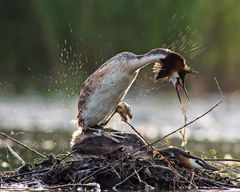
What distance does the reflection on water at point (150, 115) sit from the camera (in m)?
20.9

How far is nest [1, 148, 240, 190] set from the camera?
Result: 10.7 metres

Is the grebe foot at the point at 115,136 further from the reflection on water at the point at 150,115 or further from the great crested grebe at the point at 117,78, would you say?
the reflection on water at the point at 150,115

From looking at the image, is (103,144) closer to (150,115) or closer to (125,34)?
(150,115)

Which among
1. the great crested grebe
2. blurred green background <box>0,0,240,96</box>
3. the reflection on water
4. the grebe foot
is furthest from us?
blurred green background <box>0,0,240,96</box>

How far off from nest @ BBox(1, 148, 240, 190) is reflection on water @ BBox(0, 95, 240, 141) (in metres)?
8.20

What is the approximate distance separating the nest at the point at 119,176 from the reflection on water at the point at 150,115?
820cm

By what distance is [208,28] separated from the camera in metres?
29.2

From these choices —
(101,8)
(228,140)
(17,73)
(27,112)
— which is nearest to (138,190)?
(228,140)

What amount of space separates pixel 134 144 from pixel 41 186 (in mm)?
1299

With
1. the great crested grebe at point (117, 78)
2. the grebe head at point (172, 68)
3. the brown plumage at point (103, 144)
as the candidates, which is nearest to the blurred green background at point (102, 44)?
the great crested grebe at point (117, 78)

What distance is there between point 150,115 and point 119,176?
13.6 m

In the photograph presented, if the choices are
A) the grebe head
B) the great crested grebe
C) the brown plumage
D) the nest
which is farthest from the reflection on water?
the nest

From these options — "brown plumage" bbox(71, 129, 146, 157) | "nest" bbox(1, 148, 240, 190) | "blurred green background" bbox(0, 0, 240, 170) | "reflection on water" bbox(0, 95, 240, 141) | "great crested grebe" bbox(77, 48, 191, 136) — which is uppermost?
"blurred green background" bbox(0, 0, 240, 170)

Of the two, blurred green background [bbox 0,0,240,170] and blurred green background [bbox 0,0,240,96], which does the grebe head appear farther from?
blurred green background [bbox 0,0,240,96]
